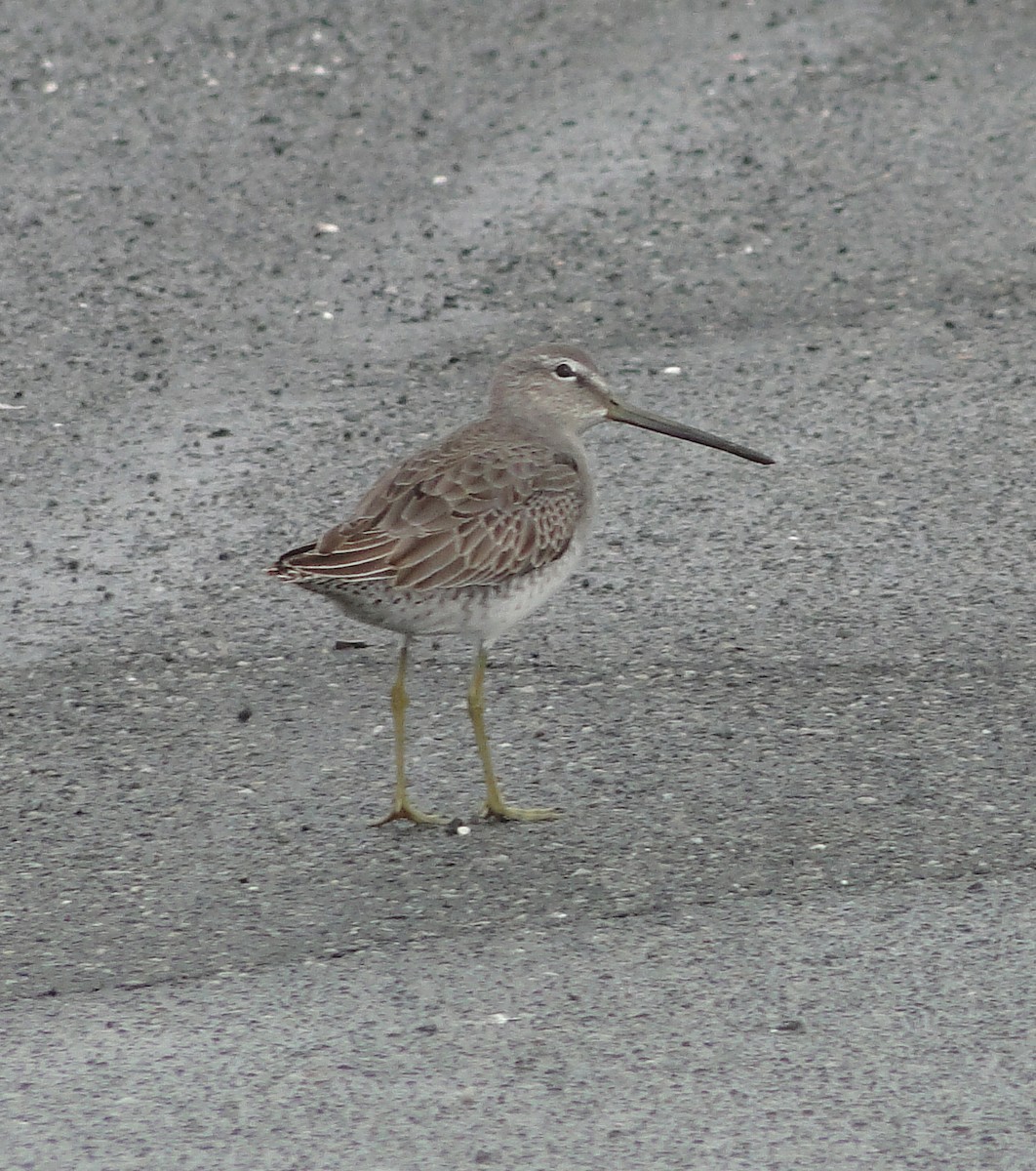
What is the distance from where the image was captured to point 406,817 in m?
5.50

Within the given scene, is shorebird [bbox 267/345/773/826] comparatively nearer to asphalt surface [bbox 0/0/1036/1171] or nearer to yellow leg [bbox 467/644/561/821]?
yellow leg [bbox 467/644/561/821]

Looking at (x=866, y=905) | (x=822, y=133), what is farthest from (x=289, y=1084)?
(x=822, y=133)

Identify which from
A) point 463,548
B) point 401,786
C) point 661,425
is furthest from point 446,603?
point 661,425

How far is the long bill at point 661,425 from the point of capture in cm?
634

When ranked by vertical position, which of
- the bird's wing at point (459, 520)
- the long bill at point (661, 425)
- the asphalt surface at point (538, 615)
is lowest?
the asphalt surface at point (538, 615)

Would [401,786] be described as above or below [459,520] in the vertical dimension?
below

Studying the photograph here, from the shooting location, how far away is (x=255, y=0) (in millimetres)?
11617

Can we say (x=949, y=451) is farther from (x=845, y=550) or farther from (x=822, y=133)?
(x=822, y=133)

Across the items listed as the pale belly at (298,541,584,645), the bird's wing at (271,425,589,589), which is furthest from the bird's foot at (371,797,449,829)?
the bird's wing at (271,425,589,589)

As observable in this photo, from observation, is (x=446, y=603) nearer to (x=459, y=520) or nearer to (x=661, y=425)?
(x=459, y=520)

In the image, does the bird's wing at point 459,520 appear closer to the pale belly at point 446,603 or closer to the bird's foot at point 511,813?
the pale belly at point 446,603

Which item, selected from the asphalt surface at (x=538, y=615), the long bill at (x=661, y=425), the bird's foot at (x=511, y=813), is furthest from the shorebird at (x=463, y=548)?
the asphalt surface at (x=538, y=615)

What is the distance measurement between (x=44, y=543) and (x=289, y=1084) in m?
3.06

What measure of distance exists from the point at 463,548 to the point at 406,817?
0.70 metres
